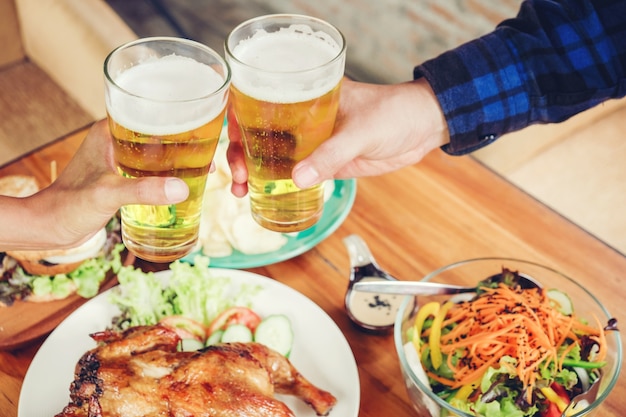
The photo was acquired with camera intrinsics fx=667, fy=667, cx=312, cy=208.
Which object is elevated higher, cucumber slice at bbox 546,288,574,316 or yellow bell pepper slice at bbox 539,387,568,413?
cucumber slice at bbox 546,288,574,316

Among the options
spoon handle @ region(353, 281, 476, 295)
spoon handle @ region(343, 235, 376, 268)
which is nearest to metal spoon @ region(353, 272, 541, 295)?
spoon handle @ region(353, 281, 476, 295)

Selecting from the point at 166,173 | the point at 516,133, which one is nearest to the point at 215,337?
the point at 166,173

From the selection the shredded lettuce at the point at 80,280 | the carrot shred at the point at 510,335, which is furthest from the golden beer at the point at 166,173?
the carrot shred at the point at 510,335

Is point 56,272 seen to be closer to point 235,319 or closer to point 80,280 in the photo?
point 80,280

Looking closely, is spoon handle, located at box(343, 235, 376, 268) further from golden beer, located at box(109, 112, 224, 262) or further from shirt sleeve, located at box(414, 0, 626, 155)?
golden beer, located at box(109, 112, 224, 262)

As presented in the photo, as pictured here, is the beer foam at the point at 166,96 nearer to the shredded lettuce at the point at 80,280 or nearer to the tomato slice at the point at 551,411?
the shredded lettuce at the point at 80,280

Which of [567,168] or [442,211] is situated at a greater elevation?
[442,211]

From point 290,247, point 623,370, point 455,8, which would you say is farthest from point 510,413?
point 455,8

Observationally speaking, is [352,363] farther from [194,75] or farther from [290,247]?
[194,75]
